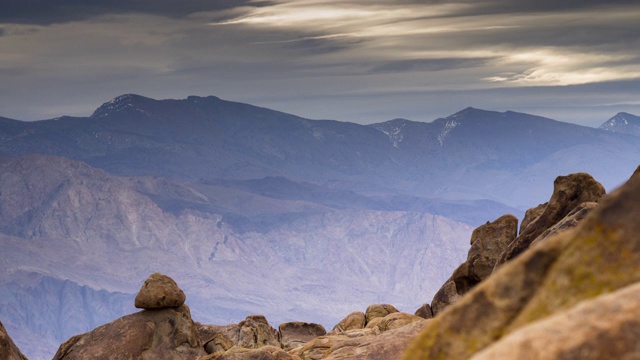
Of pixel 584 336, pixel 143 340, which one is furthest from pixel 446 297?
pixel 584 336

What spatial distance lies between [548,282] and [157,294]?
51192mm

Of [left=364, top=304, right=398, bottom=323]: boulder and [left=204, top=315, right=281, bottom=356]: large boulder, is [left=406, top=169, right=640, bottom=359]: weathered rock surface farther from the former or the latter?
[left=364, top=304, right=398, bottom=323]: boulder

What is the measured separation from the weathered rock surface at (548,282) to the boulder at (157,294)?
49986 millimetres

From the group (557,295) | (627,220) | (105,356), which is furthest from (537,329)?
(105,356)

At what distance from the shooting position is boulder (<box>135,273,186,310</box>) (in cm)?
6334

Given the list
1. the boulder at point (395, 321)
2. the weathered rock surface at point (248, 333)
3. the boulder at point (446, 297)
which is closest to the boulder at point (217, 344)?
the weathered rock surface at point (248, 333)

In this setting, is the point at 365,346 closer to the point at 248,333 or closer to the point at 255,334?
the point at 248,333

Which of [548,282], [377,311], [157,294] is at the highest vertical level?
[548,282]

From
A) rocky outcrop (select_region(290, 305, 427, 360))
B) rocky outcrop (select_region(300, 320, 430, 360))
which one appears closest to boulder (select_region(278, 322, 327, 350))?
rocky outcrop (select_region(290, 305, 427, 360))

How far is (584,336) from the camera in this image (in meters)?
11.9

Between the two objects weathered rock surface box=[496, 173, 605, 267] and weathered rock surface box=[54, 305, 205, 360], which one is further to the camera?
weathered rock surface box=[496, 173, 605, 267]

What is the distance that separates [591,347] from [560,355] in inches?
18.1

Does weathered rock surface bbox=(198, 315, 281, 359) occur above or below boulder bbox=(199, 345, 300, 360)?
below

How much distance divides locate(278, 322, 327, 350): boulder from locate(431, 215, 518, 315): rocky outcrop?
1314cm
